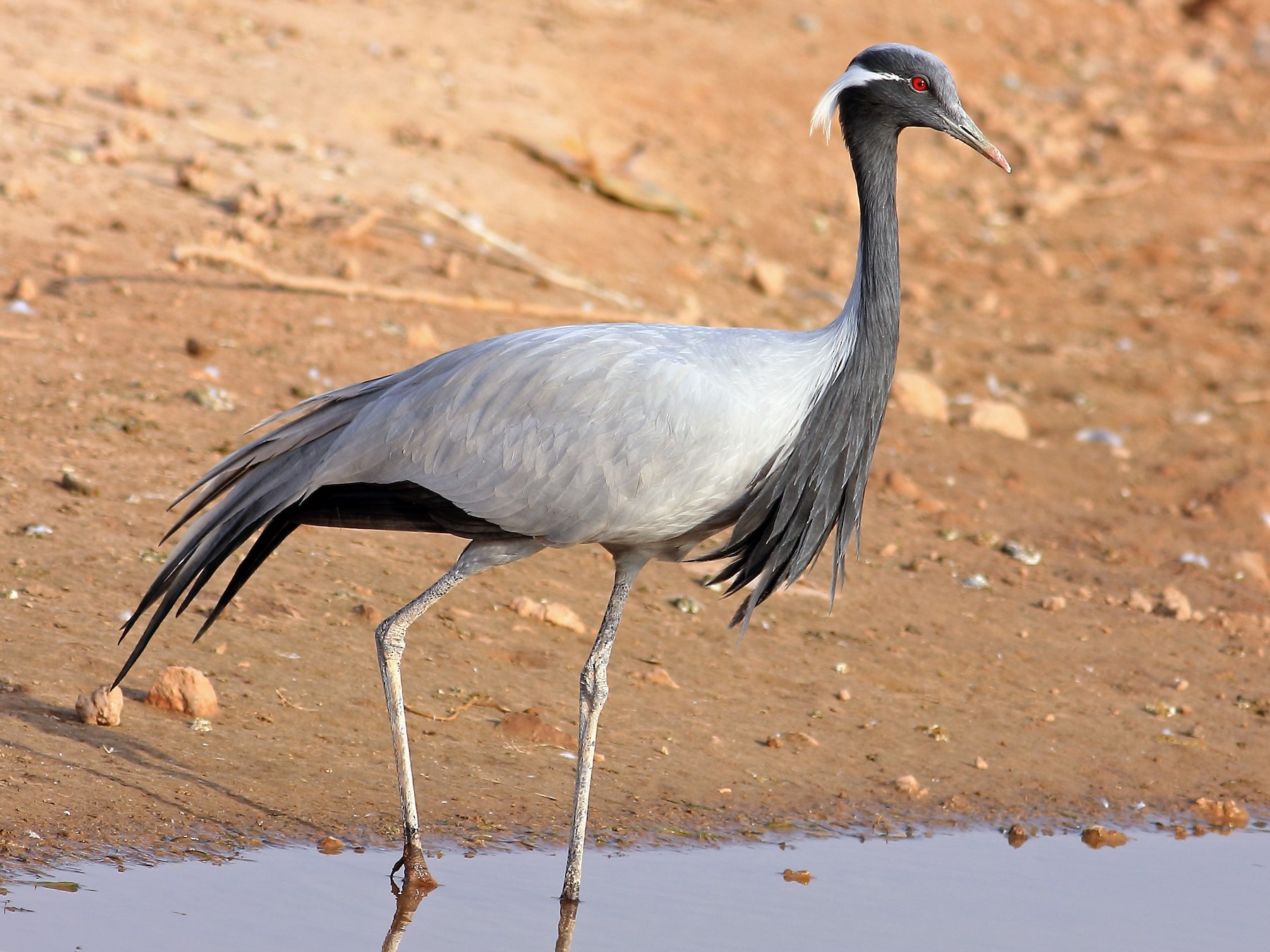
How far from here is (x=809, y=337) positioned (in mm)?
4727

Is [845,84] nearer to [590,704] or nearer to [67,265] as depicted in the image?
[590,704]

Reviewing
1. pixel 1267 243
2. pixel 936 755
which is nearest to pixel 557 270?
pixel 936 755

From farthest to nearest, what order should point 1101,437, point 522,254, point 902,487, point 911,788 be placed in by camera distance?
point 522,254, point 1101,437, point 902,487, point 911,788

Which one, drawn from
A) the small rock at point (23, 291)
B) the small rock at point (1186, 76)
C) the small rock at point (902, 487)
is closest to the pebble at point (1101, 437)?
the small rock at point (902, 487)

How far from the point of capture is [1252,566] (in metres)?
7.73

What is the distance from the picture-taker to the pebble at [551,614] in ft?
20.2

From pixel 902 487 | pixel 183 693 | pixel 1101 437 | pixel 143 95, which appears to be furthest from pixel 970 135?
pixel 143 95

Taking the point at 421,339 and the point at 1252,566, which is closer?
the point at 1252,566

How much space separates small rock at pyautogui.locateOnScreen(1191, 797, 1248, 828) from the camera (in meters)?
5.50

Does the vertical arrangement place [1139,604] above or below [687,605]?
above

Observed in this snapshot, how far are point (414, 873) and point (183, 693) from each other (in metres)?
1.05

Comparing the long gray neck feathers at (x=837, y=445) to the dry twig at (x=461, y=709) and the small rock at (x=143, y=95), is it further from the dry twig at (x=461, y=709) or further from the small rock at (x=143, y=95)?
the small rock at (x=143, y=95)

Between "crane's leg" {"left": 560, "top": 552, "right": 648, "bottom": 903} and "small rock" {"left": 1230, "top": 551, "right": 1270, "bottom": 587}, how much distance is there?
4112 mm

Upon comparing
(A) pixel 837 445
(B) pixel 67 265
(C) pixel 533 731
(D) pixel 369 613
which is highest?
(A) pixel 837 445
